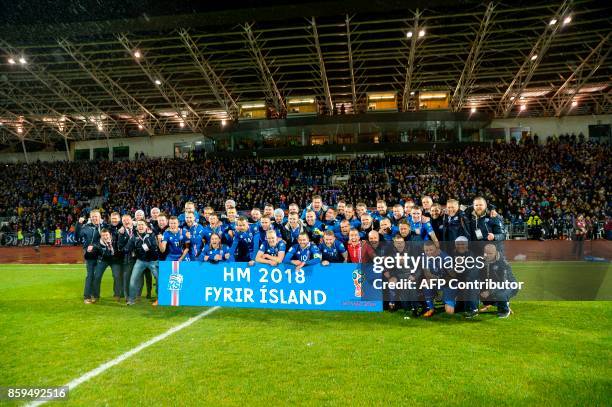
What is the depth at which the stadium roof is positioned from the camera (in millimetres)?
25000

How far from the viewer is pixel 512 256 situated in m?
17.3

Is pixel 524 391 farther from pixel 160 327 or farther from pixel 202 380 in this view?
pixel 160 327

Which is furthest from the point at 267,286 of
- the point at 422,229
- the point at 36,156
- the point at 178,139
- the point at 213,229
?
the point at 36,156

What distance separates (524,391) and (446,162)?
29799mm

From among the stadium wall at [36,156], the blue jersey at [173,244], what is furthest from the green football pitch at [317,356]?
the stadium wall at [36,156]

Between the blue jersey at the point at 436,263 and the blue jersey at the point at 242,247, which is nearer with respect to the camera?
the blue jersey at the point at 436,263

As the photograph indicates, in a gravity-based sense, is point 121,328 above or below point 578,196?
below

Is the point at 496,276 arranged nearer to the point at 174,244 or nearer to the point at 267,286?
the point at 267,286

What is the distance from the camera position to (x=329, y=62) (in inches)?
1194

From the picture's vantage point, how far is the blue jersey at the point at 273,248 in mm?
8430

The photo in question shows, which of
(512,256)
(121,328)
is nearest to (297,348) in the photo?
(121,328)

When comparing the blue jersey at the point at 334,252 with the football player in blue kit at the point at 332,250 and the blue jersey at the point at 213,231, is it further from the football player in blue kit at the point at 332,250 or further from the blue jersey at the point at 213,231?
the blue jersey at the point at 213,231

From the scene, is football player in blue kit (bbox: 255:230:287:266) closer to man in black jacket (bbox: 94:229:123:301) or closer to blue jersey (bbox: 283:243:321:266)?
blue jersey (bbox: 283:243:321:266)

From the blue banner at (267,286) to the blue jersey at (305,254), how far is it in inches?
7.4
